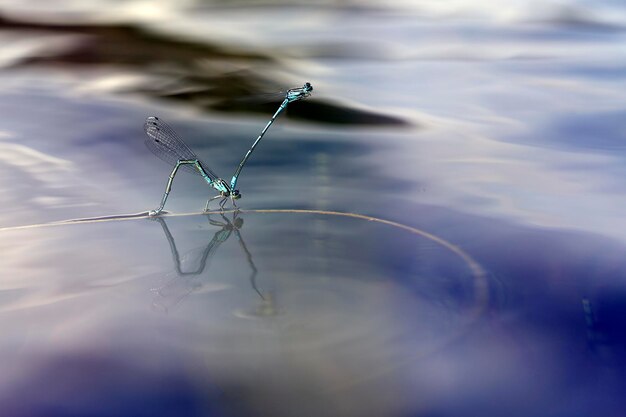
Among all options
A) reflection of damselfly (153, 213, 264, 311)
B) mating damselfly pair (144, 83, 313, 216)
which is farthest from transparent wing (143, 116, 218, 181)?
reflection of damselfly (153, 213, 264, 311)

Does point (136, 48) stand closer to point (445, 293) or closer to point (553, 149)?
point (553, 149)

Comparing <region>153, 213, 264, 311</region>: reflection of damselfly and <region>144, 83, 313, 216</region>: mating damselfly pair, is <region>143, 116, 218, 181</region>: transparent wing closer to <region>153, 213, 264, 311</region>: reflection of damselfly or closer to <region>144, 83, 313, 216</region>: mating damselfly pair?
<region>144, 83, 313, 216</region>: mating damselfly pair

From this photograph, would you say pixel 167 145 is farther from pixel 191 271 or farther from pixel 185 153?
pixel 191 271

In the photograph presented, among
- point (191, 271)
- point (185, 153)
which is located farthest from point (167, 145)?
point (191, 271)

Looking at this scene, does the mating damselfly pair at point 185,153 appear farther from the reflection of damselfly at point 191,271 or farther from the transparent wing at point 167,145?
the reflection of damselfly at point 191,271

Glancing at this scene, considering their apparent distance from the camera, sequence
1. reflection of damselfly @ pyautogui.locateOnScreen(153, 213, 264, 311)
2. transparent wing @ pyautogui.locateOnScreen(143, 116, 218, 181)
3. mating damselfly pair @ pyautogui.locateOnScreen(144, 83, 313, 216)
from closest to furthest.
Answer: reflection of damselfly @ pyautogui.locateOnScreen(153, 213, 264, 311) < mating damselfly pair @ pyautogui.locateOnScreen(144, 83, 313, 216) < transparent wing @ pyautogui.locateOnScreen(143, 116, 218, 181)

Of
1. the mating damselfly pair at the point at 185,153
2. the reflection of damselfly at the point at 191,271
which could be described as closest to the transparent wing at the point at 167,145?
the mating damselfly pair at the point at 185,153

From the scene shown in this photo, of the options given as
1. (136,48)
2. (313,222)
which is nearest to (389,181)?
(313,222)
